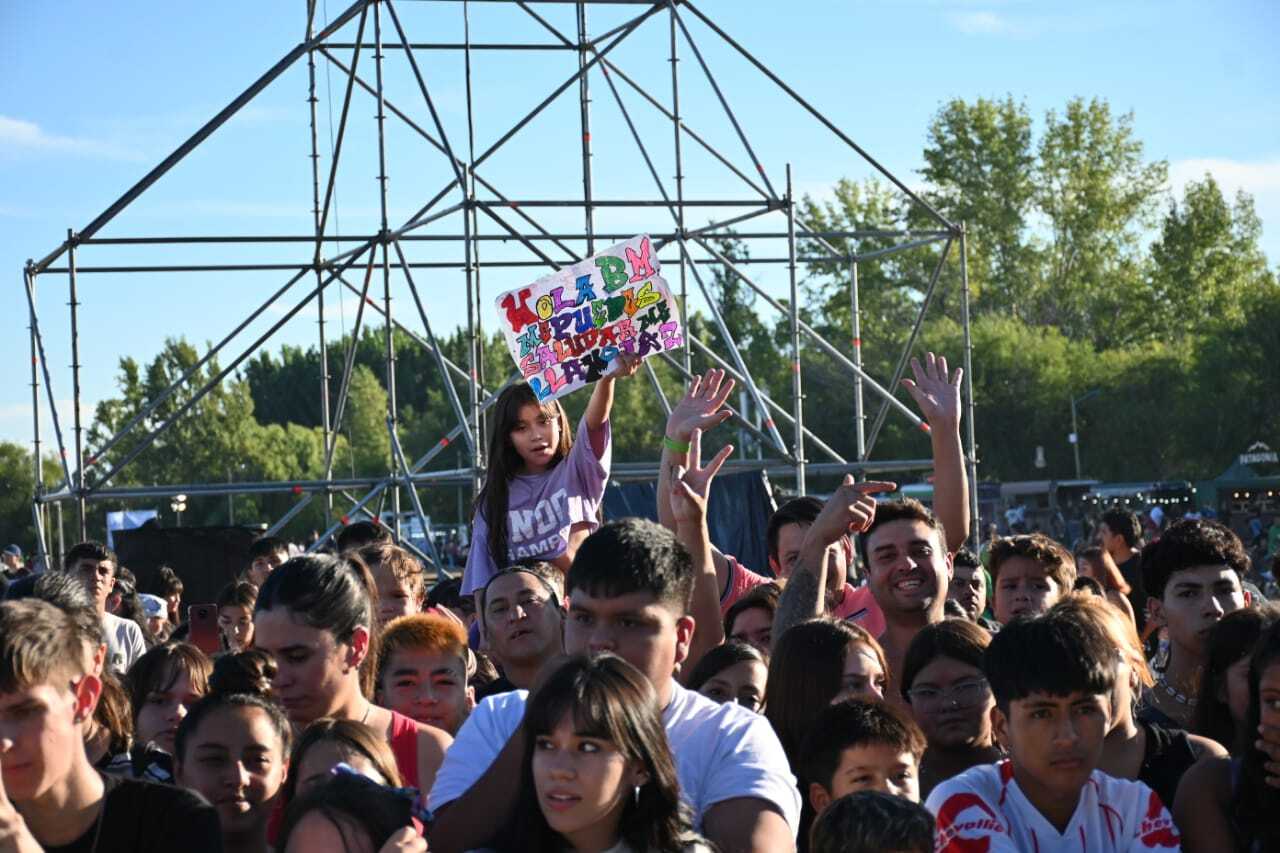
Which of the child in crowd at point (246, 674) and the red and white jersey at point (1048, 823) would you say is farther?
the child in crowd at point (246, 674)

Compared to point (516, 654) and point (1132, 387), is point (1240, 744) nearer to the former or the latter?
point (516, 654)

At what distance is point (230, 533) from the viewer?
1361 centimetres

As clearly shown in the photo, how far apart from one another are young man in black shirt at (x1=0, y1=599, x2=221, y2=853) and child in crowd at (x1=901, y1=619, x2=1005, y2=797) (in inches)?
88.6

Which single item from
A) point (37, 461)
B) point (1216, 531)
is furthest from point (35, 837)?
point (37, 461)

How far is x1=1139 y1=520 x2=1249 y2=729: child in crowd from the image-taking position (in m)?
5.58

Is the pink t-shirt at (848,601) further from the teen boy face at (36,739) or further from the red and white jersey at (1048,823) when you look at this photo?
the teen boy face at (36,739)

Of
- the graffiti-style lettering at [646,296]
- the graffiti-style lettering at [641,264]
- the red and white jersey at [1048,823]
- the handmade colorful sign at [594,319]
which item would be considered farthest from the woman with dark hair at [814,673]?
the graffiti-style lettering at [641,264]

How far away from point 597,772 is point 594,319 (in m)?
4.81

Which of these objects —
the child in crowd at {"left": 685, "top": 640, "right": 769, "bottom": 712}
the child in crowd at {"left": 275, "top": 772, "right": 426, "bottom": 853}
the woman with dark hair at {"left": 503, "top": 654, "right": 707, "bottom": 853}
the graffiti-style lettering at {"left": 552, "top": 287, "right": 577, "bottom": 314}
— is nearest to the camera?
the woman with dark hair at {"left": 503, "top": 654, "right": 707, "bottom": 853}

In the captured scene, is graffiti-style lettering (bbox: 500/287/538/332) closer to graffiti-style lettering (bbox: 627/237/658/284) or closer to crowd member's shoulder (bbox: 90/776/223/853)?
graffiti-style lettering (bbox: 627/237/658/284)

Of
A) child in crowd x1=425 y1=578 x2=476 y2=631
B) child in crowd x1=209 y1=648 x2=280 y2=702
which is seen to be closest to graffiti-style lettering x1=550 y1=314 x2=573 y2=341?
child in crowd x1=425 y1=578 x2=476 y2=631

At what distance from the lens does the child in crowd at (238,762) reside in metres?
3.96

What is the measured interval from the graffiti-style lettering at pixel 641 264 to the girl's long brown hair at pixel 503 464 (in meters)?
1.58

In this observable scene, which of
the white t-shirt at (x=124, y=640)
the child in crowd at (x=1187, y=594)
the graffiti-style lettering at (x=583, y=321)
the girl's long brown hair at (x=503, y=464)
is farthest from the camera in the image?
the graffiti-style lettering at (x=583, y=321)
